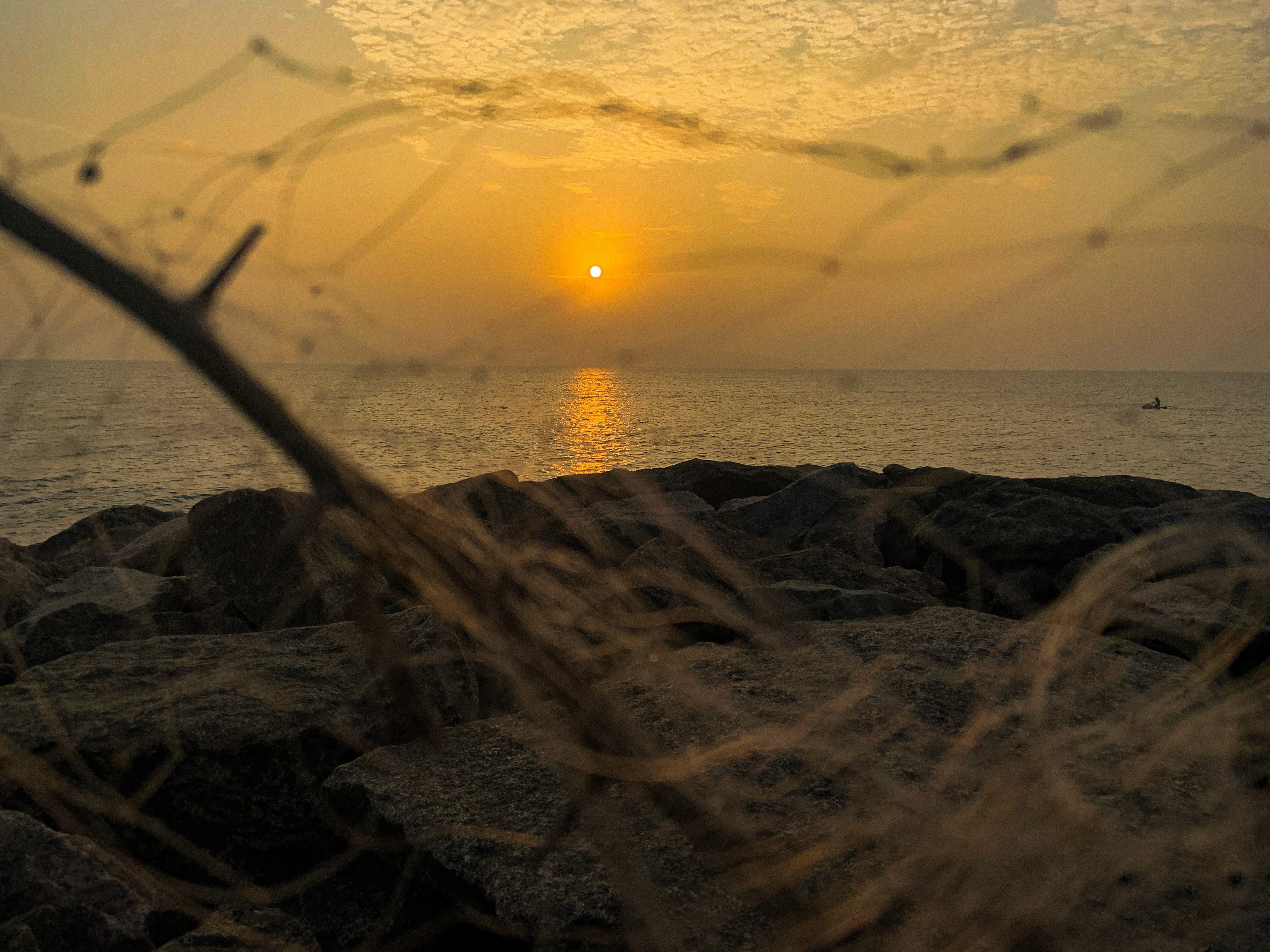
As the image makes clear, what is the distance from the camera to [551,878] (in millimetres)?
2219

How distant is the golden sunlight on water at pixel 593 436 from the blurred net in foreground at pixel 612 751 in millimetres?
1142

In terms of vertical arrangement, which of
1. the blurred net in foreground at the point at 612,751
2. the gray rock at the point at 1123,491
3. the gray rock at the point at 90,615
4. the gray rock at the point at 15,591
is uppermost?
the gray rock at the point at 1123,491

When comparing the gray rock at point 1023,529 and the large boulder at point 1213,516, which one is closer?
the gray rock at point 1023,529

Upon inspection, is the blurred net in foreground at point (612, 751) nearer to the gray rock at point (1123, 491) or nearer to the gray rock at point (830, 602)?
the gray rock at point (830, 602)

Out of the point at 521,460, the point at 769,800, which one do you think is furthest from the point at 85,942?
the point at 521,460

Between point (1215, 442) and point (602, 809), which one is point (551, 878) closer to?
point (602, 809)

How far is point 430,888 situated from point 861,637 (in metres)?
2.13

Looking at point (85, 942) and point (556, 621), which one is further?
point (556, 621)

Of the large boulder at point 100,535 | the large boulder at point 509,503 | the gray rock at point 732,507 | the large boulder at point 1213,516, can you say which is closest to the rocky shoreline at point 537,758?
the large boulder at point 509,503

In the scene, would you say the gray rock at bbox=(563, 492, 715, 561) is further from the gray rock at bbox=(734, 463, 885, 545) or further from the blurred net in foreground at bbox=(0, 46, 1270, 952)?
the gray rock at bbox=(734, 463, 885, 545)

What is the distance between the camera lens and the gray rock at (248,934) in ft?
7.49

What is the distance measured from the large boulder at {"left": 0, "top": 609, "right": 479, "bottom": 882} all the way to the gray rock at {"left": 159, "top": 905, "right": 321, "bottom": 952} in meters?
0.26

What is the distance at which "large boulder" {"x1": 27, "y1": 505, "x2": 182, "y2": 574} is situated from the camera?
9.38 metres

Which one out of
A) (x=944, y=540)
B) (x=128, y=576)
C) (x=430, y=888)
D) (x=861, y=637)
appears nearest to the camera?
(x=430, y=888)
